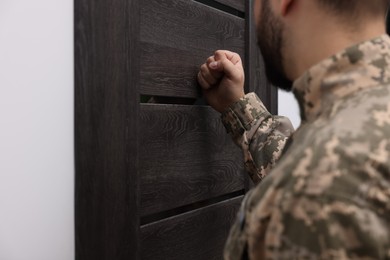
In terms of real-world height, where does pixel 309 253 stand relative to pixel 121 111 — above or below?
below

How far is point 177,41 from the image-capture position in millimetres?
1163

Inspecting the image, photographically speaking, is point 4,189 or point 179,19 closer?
point 4,189

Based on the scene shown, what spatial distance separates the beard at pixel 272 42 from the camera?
0.77 meters

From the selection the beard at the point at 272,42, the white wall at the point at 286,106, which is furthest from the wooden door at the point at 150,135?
the white wall at the point at 286,106

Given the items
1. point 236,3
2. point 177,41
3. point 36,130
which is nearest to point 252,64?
point 236,3

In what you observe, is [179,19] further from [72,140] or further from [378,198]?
[378,198]

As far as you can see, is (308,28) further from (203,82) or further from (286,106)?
(286,106)

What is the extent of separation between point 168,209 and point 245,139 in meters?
0.27

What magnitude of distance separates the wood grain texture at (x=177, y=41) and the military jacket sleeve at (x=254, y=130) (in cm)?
11

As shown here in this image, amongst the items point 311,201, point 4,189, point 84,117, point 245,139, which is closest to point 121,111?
point 84,117

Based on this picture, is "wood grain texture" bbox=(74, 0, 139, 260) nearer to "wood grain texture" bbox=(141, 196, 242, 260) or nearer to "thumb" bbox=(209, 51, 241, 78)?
"wood grain texture" bbox=(141, 196, 242, 260)

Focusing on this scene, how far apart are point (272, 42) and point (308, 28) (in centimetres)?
10

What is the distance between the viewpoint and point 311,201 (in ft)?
1.73

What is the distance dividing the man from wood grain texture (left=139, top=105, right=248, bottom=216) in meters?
0.35
